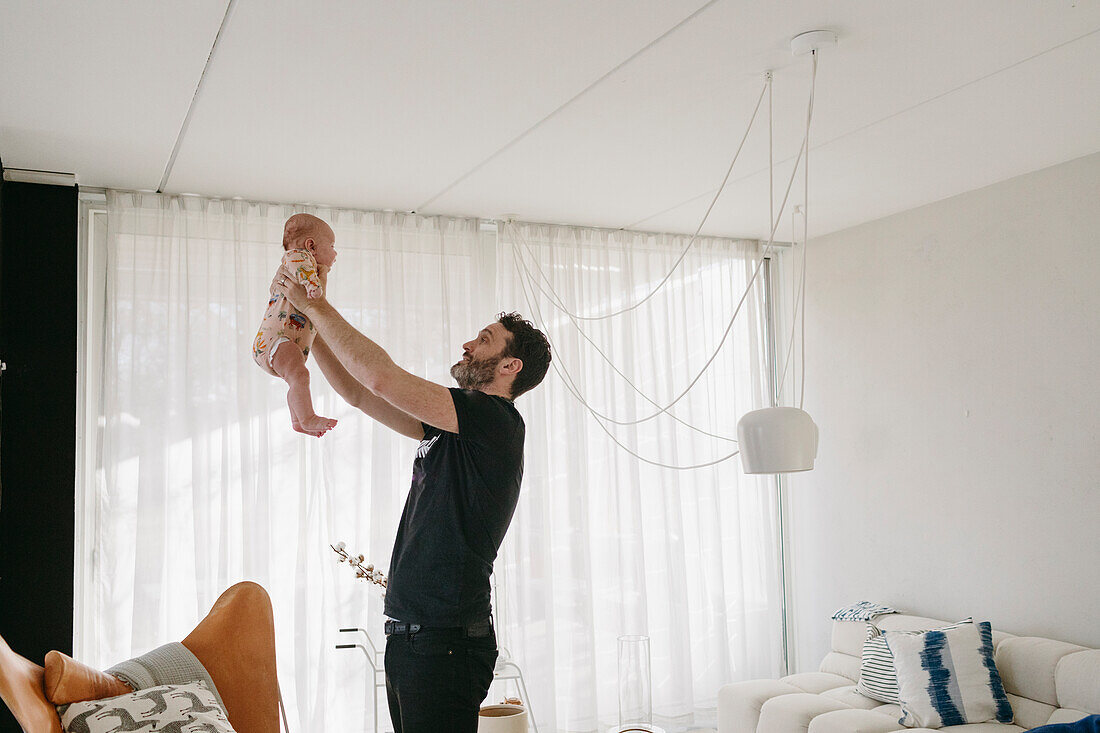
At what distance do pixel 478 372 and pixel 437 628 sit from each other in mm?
672

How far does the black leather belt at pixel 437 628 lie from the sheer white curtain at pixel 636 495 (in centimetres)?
182

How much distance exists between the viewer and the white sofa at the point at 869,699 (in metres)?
3.16

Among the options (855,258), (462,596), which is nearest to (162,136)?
(462,596)

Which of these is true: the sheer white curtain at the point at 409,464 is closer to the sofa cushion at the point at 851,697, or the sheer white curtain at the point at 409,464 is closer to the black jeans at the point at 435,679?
the sofa cushion at the point at 851,697

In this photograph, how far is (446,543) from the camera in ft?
7.37

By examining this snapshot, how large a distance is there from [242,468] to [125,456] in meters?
0.43

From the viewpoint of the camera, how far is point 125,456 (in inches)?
137

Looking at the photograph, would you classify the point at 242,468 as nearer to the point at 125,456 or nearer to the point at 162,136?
the point at 125,456

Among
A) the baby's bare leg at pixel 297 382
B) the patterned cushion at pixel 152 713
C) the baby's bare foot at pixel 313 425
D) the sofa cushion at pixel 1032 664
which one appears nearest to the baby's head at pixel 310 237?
the baby's bare leg at pixel 297 382

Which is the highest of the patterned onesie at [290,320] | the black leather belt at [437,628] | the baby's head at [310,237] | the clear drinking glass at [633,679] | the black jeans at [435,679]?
the baby's head at [310,237]

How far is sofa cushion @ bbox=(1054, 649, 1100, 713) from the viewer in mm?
3064

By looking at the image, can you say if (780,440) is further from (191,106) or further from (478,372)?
(191,106)

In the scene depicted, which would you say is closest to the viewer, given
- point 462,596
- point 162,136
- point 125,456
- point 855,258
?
point 462,596

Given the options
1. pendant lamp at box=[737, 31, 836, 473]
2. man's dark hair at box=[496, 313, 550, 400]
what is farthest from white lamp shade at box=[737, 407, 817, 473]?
man's dark hair at box=[496, 313, 550, 400]
